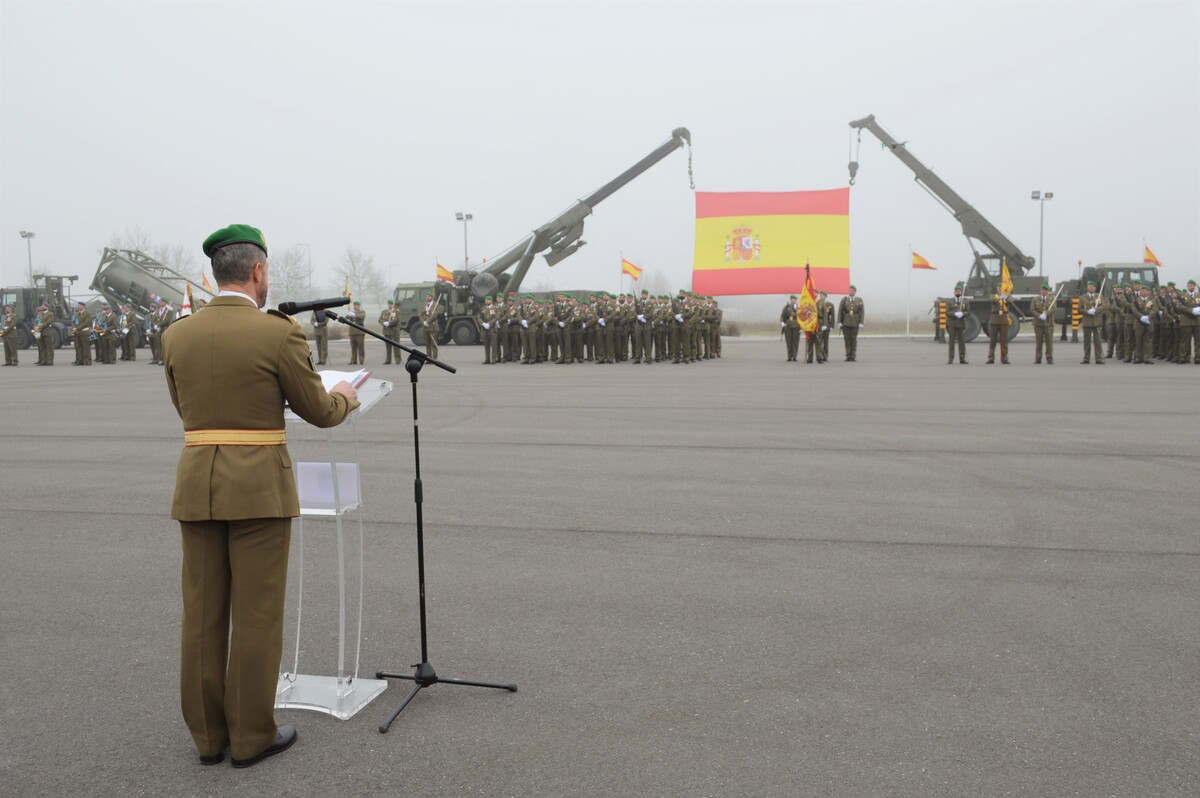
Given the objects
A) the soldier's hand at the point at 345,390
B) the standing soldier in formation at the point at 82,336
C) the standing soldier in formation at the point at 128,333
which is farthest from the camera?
the standing soldier in formation at the point at 128,333

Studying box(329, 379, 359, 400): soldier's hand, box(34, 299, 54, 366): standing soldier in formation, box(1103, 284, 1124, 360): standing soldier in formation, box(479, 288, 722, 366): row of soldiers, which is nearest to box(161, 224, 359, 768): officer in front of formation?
box(329, 379, 359, 400): soldier's hand

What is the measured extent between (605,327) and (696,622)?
22973mm

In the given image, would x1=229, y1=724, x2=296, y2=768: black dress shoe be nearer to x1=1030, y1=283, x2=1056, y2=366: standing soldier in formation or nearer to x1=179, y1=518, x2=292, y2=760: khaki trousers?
x1=179, y1=518, x2=292, y2=760: khaki trousers

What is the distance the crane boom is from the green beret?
3353 cm

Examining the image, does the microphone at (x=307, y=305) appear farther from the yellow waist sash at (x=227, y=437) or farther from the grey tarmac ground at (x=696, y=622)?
the grey tarmac ground at (x=696, y=622)

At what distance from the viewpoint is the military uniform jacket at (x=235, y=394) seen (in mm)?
3281

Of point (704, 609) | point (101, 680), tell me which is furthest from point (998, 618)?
point (101, 680)

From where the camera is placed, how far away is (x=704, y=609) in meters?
5.01

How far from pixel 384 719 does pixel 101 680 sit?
1.37m

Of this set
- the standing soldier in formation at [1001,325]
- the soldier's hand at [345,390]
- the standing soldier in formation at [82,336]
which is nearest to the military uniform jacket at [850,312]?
the standing soldier in formation at [1001,325]

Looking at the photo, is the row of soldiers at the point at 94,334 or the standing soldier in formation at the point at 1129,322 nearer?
the standing soldier in formation at the point at 1129,322

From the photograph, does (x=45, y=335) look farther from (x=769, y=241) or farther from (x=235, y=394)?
(x=235, y=394)

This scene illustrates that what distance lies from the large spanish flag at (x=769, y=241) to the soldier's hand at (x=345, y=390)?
38005 mm

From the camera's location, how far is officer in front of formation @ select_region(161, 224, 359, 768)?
3293 mm
